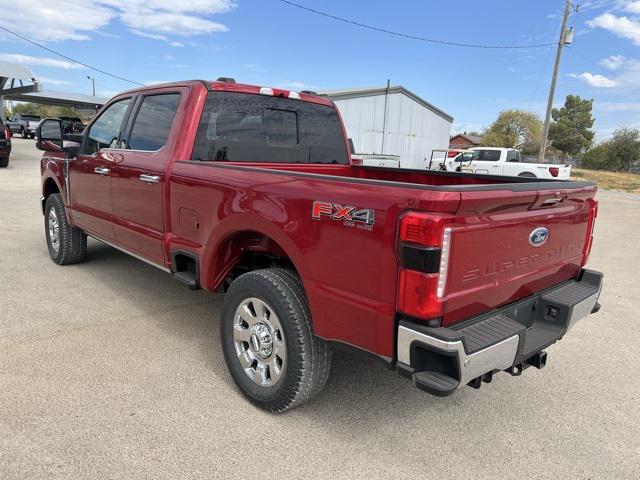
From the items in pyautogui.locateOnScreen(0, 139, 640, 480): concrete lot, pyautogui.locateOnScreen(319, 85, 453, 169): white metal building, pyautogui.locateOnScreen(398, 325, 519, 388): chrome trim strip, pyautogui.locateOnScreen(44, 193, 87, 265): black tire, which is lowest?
pyautogui.locateOnScreen(0, 139, 640, 480): concrete lot

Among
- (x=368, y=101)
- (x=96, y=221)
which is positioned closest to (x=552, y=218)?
(x=96, y=221)

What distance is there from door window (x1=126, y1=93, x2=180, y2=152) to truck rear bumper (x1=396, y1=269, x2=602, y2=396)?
8.34ft

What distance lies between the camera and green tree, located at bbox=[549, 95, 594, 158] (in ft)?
172

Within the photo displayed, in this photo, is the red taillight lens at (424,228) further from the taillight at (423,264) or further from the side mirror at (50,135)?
the side mirror at (50,135)

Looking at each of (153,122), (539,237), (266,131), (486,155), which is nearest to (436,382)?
(539,237)

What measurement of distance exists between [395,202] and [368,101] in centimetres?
2579

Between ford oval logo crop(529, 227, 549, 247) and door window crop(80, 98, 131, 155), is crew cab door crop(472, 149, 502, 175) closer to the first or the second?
door window crop(80, 98, 131, 155)

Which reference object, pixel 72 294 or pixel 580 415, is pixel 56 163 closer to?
pixel 72 294

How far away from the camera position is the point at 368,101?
26.7 metres

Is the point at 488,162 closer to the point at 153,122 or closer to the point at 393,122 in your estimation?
the point at 393,122

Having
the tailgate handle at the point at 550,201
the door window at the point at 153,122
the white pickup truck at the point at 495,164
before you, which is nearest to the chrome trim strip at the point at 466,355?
the tailgate handle at the point at 550,201

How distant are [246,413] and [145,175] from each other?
1.97 m

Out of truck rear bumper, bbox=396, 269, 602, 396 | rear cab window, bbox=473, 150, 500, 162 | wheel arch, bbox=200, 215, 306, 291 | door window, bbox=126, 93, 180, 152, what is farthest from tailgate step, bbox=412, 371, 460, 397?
rear cab window, bbox=473, 150, 500, 162

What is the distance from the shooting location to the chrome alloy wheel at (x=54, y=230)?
5.68 meters
